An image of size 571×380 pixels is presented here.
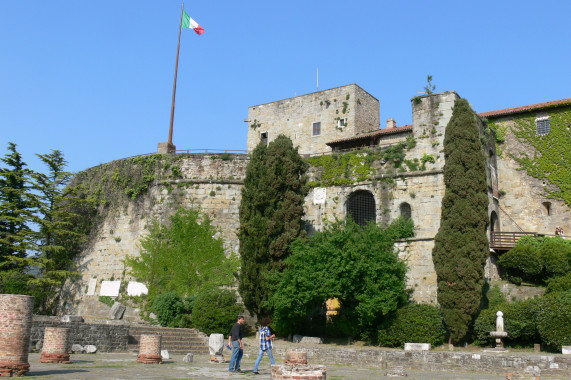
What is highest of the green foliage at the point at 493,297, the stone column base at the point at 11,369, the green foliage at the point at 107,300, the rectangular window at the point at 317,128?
the rectangular window at the point at 317,128

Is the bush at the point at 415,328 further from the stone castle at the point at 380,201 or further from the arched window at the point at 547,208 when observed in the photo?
the arched window at the point at 547,208

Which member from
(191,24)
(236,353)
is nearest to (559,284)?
(236,353)

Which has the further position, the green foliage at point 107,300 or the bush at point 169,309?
the green foliage at point 107,300

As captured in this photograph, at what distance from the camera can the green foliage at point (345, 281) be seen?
2128cm

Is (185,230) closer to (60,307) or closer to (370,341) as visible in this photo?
(60,307)

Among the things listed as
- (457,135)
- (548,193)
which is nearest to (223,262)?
(457,135)

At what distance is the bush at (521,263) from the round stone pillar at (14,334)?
20157mm

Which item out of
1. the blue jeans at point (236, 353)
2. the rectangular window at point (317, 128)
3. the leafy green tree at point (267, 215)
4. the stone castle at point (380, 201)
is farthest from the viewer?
the rectangular window at point (317, 128)

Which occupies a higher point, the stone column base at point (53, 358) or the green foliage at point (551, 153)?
the green foliage at point (551, 153)

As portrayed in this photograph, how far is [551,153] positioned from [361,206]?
11.3 metres

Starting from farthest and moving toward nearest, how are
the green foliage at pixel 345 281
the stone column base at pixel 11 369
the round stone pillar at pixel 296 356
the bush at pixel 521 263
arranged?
the bush at pixel 521 263, the green foliage at pixel 345 281, the round stone pillar at pixel 296 356, the stone column base at pixel 11 369

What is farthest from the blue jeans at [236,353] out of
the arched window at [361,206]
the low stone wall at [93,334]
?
the arched window at [361,206]

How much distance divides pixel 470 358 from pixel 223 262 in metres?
14.2

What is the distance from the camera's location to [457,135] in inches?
946
